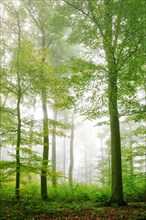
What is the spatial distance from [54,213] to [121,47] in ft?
18.8

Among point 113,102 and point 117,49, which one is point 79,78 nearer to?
point 113,102

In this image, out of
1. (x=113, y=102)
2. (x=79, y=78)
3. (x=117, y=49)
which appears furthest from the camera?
(x=113, y=102)

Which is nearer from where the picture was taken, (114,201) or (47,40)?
(114,201)

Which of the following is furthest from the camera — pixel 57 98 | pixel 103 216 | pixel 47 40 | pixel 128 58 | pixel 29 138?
pixel 47 40

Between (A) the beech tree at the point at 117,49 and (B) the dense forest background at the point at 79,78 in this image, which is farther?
(B) the dense forest background at the point at 79,78

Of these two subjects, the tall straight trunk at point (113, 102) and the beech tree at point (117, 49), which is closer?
the beech tree at point (117, 49)

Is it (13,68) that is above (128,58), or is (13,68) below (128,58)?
above

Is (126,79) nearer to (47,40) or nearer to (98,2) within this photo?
(98,2)

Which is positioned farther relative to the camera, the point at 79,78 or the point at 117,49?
the point at 79,78

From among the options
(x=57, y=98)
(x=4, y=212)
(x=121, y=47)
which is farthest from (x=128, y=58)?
(x=4, y=212)

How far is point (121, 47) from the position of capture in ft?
23.0

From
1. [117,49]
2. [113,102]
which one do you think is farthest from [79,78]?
[117,49]

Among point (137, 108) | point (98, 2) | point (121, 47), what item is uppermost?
point (98, 2)

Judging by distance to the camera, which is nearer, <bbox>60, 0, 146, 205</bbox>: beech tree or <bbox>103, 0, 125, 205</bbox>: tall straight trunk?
<bbox>60, 0, 146, 205</bbox>: beech tree
